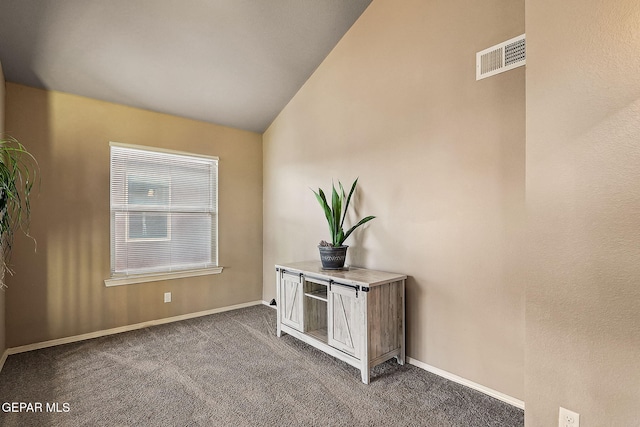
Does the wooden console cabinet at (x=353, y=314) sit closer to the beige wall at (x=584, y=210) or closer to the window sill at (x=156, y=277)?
the beige wall at (x=584, y=210)

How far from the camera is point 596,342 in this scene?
1317 millimetres

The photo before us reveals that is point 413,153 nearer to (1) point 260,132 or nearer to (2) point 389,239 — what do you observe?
(2) point 389,239

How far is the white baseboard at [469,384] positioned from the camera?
2001 mm

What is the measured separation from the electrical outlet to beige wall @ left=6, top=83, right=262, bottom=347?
3.53m

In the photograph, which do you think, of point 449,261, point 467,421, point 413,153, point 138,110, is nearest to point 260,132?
point 138,110

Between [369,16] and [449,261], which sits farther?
[369,16]

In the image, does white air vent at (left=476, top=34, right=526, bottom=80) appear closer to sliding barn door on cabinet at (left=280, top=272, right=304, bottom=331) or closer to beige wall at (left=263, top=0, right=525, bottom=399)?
beige wall at (left=263, top=0, right=525, bottom=399)

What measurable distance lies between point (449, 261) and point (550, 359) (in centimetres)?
94

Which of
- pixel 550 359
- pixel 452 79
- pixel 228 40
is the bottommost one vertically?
pixel 550 359

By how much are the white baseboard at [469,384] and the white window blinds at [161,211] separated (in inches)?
105

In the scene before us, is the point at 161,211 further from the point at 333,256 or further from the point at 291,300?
the point at 333,256

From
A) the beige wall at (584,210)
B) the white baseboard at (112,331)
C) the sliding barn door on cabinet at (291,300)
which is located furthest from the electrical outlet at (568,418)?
the white baseboard at (112,331)

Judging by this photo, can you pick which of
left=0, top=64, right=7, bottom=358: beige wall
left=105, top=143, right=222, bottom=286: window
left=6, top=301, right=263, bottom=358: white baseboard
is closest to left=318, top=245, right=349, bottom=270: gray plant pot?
left=105, top=143, right=222, bottom=286: window

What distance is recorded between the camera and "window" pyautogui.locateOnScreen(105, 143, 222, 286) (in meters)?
3.34
